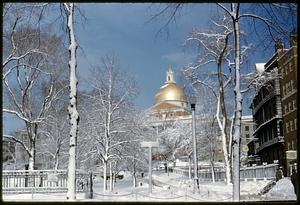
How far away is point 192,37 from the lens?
9.16 metres

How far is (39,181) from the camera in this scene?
28.6 feet

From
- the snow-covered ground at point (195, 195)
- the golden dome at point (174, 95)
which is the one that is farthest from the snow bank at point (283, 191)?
the golden dome at point (174, 95)

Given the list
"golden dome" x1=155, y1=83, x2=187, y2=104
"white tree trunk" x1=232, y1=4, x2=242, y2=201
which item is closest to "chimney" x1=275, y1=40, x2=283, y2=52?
"white tree trunk" x1=232, y1=4, x2=242, y2=201

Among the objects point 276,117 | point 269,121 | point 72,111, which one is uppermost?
point 276,117

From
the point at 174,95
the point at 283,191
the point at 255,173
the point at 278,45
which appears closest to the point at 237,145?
the point at 278,45

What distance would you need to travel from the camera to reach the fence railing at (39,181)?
8164 millimetres

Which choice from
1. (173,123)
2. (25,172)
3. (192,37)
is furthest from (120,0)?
(173,123)

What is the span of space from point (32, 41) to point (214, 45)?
4.91 m

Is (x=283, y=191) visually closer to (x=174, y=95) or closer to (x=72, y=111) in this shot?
(x=72, y=111)

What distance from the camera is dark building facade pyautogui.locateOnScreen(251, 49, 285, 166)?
10.3m

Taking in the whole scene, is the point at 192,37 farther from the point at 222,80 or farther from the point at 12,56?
the point at 12,56

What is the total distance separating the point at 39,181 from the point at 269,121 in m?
6.54

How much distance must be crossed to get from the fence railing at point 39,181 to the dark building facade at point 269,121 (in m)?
4.58

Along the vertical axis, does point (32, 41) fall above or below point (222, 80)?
above
